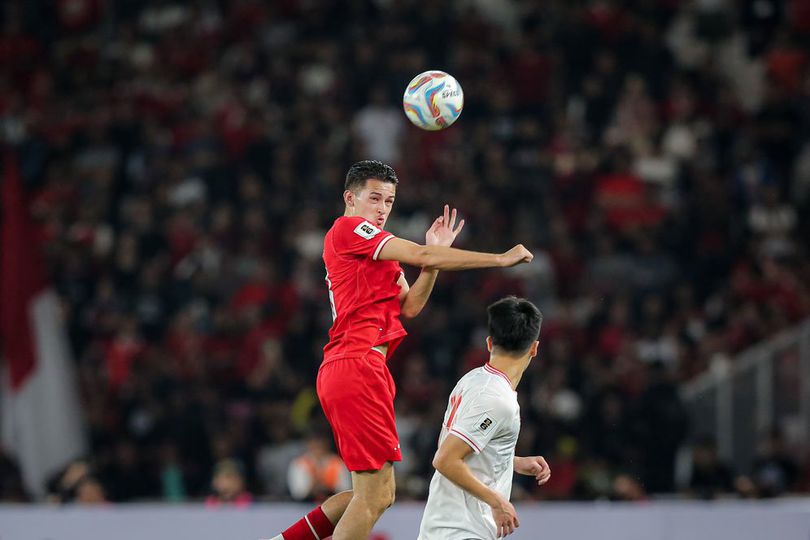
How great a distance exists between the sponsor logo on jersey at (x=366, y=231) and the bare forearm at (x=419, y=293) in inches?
12.0

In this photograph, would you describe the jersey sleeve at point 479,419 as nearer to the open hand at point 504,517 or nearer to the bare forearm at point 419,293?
the open hand at point 504,517

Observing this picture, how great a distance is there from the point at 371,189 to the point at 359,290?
510mm

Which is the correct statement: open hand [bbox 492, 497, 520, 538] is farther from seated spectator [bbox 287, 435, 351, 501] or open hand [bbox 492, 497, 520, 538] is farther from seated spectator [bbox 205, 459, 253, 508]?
seated spectator [bbox 287, 435, 351, 501]

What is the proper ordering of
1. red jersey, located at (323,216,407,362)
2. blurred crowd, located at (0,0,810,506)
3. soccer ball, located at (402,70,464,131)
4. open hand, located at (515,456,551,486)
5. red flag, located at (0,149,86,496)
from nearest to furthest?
open hand, located at (515,456,551,486), red jersey, located at (323,216,407,362), soccer ball, located at (402,70,464,131), blurred crowd, located at (0,0,810,506), red flag, located at (0,149,86,496)

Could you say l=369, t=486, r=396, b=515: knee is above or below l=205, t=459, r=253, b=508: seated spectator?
above

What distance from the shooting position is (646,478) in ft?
38.0

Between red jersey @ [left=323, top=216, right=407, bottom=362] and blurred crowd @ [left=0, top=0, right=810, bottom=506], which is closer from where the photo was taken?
red jersey @ [left=323, top=216, right=407, bottom=362]

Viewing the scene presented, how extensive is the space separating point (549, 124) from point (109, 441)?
21.3 feet

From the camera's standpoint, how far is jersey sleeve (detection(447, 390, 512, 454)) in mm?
5543

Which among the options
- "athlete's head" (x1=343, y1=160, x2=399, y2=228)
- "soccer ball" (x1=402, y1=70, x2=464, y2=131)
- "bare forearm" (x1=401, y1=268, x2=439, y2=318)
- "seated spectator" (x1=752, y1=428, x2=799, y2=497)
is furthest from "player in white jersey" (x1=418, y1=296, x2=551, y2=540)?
"seated spectator" (x1=752, y1=428, x2=799, y2=497)

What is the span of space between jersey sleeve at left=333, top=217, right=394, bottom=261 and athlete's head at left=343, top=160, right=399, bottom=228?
0.09m

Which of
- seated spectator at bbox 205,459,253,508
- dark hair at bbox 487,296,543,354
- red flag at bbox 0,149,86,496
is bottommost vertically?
seated spectator at bbox 205,459,253,508

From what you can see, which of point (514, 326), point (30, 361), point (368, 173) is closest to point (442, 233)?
point (368, 173)

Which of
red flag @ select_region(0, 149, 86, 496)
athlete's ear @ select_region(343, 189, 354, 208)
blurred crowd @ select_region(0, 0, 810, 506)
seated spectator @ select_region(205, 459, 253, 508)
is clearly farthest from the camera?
red flag @ select_region(0, 149, 86, 496)
